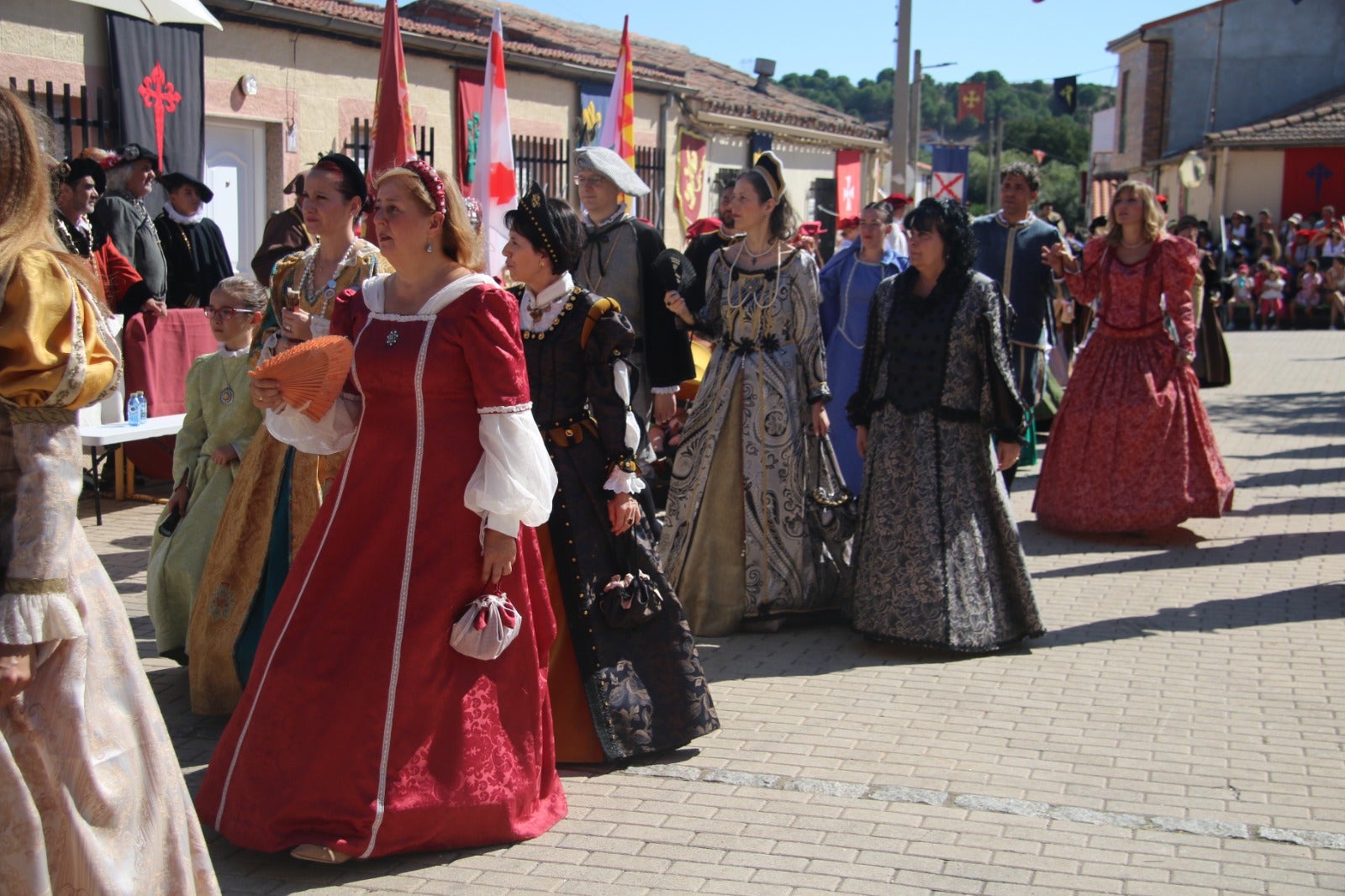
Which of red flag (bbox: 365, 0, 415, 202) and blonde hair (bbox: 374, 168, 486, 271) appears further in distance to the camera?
red flag (bbox: 365, 0, 415, 202)

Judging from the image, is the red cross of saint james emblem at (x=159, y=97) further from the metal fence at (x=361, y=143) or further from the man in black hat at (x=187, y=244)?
the metal fence at (x=361, y=143)

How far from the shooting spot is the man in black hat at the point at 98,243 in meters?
8.15

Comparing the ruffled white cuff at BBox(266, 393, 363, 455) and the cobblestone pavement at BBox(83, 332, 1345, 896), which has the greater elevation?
the ruffled white cuff at BBox(266, 393, 363, 455)

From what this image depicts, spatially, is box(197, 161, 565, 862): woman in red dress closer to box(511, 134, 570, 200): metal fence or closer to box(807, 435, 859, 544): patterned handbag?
box(807, 435, 859, 544): patterned handbag

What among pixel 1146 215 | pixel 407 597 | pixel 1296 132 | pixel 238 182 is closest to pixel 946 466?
pixel 407 597

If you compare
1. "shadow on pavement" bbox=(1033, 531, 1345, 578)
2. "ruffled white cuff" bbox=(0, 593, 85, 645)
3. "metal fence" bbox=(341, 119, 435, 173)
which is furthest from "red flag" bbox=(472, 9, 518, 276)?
"ruffled white cuff" bbox=(0, 593, 85, 645)

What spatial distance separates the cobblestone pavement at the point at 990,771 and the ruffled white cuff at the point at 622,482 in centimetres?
93

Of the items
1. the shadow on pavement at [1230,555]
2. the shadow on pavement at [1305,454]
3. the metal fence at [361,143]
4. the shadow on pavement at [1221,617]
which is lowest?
the shadow on pavement at [1221,617]

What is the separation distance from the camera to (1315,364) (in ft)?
64.5

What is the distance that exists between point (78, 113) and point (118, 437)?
3666mm

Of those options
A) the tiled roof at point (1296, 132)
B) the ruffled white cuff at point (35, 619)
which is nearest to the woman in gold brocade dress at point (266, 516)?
the ruffled white cuff at point (35, 619)

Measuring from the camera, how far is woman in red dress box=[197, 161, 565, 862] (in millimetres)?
3725

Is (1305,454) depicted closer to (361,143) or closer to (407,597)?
(361,143)

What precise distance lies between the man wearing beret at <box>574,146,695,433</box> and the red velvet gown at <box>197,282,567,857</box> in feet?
8.03
